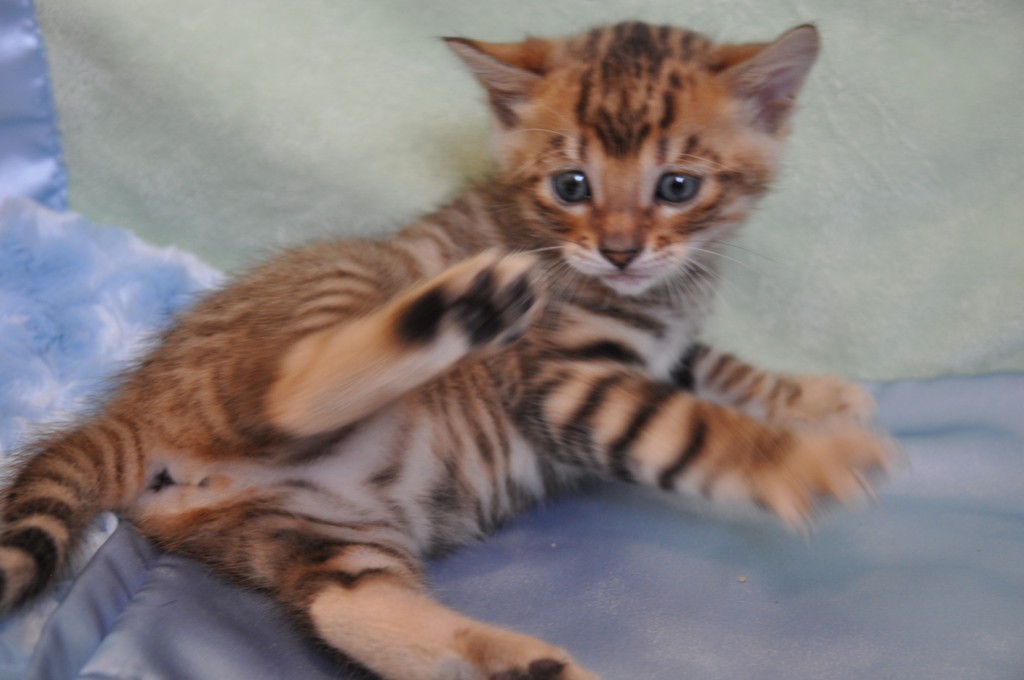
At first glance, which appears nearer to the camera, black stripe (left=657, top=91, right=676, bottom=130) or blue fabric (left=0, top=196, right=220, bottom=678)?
black stripe (left=657, top=91, right=676, bottom=130)

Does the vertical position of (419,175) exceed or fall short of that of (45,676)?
it exceeds it

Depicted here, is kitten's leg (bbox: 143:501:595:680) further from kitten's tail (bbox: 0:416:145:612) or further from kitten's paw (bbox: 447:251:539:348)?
kitten's paw (bbox: 447:251:539:348)

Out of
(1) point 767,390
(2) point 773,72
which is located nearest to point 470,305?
(2) point 773,72

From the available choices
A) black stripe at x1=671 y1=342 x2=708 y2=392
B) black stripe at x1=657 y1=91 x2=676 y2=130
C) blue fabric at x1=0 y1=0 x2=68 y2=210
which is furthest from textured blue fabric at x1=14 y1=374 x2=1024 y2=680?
blue fabric at x1=0 y1=0 x2=68 y2=210

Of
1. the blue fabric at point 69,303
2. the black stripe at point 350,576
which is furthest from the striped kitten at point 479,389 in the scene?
the blue fabric at point 69,303

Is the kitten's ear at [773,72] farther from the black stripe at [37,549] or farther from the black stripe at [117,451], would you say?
the black stripe at [37,549]

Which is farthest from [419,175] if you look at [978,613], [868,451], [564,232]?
[978,613]

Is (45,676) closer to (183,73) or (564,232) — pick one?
(564,232)

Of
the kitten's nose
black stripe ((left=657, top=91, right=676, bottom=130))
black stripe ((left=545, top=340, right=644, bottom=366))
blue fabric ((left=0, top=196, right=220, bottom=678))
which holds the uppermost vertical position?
black stripe ((left=657, top=91, right=676, bottom=130))
